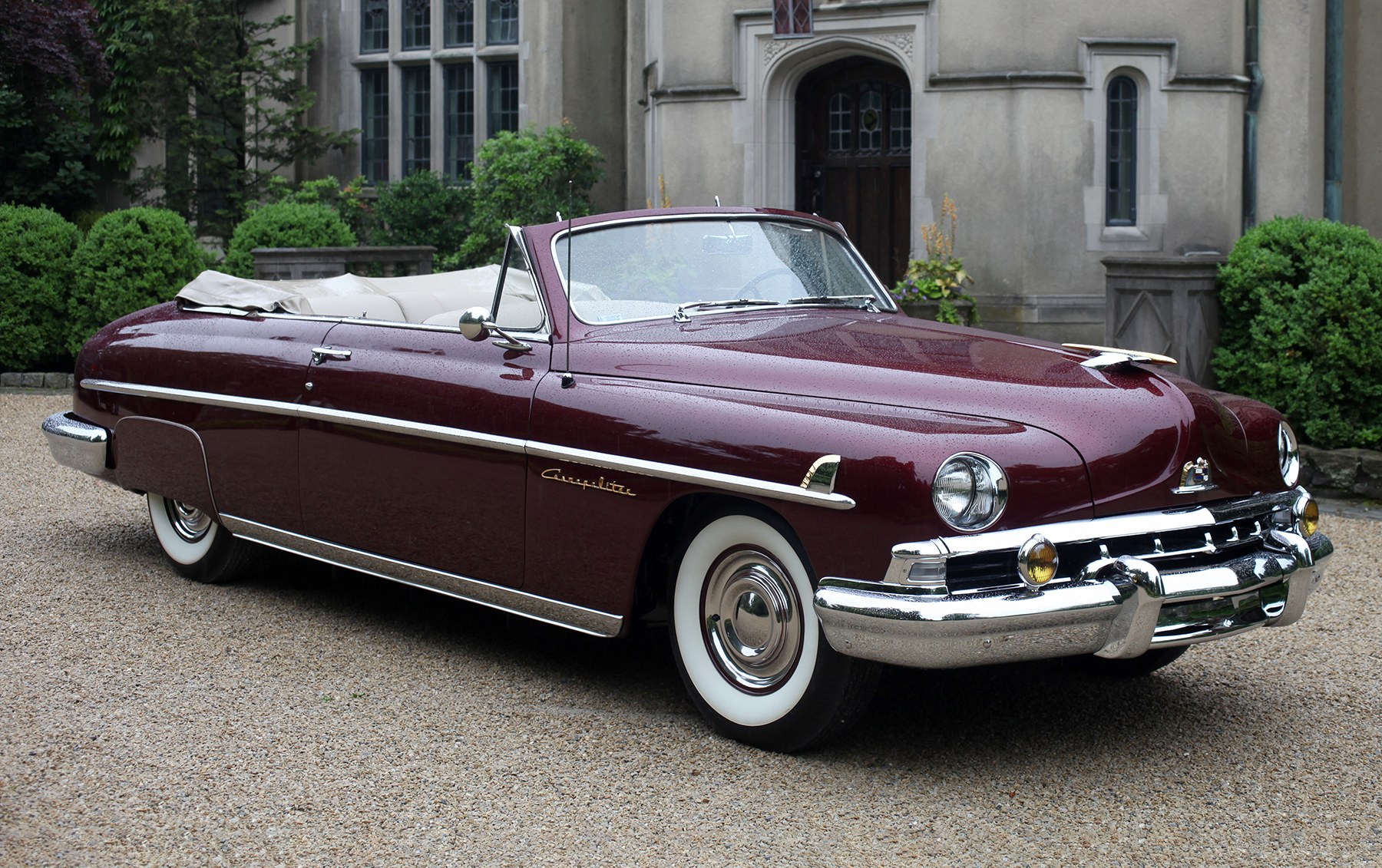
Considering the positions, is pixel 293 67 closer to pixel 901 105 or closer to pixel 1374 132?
pixel 901 105

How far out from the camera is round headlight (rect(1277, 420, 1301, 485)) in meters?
4.70

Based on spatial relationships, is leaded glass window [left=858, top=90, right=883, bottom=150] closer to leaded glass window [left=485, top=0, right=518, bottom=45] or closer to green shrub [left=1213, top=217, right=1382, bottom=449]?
leaded glass window [left=485, top=0, right=518, bottom=45]

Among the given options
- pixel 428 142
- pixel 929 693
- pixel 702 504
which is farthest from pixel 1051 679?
pixel 428 142

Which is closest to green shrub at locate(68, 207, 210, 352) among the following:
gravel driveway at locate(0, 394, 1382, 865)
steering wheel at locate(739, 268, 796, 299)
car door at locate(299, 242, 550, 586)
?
gravel driveway at locate(0, 394, 1382, 865)

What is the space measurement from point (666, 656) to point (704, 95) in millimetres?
10255

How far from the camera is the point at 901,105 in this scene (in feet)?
49.2

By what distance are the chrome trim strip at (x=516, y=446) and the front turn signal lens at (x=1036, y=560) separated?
0.46 metres

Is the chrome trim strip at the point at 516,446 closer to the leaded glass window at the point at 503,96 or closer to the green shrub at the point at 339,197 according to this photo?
the green shrub at the point at 339,197

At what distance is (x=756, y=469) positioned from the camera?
425cm

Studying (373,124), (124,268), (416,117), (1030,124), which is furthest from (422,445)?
(373,124)

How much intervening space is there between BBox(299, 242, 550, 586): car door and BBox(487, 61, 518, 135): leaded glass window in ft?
42.2

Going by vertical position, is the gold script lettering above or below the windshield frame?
below

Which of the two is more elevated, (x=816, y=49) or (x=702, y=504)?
(x=816, y=49)

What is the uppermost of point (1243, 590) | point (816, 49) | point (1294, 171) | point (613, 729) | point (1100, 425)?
point (816, 49)
